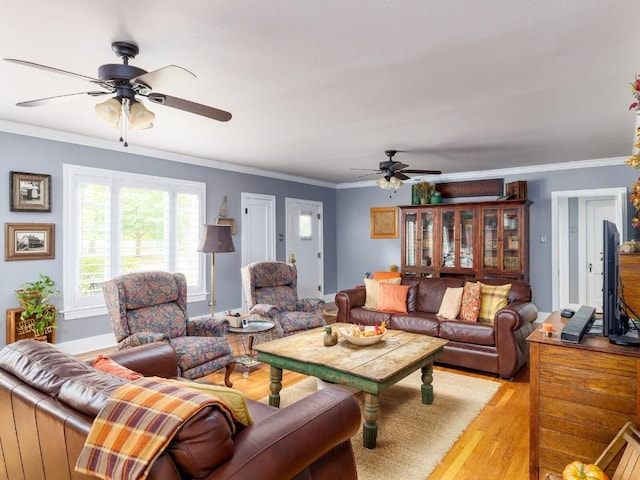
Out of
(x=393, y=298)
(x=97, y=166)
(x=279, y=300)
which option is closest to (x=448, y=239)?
(x=393, y=298)

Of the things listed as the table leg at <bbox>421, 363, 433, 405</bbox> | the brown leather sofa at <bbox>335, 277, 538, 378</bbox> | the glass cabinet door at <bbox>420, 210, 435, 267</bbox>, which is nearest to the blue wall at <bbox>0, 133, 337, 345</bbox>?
the brown leather sofa at <bbox>335, 277, 538, 378</bbox>

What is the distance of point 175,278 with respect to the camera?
147 inches

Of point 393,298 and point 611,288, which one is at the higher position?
point 611,288

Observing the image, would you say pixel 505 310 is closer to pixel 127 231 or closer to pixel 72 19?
pixel 72 19

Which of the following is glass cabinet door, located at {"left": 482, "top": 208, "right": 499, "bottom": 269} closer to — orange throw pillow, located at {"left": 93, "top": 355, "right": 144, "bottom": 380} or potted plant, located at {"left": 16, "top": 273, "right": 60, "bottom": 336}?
orange throw pillow, located at {"left": 93, "top": 355, "right": 144, "bottom": 380}

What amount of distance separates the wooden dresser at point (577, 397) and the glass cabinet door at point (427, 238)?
14.3 feet

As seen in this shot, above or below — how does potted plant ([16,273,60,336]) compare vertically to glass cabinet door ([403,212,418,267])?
below

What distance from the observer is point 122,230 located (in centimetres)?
476

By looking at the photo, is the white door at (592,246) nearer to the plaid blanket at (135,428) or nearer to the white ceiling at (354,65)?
the white ceiling at (354,65)

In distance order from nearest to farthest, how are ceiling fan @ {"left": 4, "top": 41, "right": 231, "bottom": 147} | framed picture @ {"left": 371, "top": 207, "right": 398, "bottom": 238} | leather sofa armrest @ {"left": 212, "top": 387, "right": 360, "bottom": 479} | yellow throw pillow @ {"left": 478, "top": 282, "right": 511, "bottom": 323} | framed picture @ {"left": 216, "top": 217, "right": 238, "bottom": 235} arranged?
leather sofa armrest @ {"left": 212, "top": 387, "right": 360, "bottom": 479}, ceiling fan @ {"left": 4, "top": 41, "right": 231, "bottom": 147}, yellow throw pillow @ {"left": 478, "top": 282, "right": 511, "bottom": 323}, framed picture @ {"left": 216, "top": 217, "right": 238, "bottom": 235}, framed picture @ {"left": 371, "top": 207, "right": 398, "bottom": 238}

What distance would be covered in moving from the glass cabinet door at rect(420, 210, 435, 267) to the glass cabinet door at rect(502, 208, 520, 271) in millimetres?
1074

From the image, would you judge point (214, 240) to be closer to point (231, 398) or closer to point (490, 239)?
point (231, 398)

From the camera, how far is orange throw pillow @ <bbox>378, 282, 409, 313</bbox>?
4609 mm

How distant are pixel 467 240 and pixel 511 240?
2.02 feet
